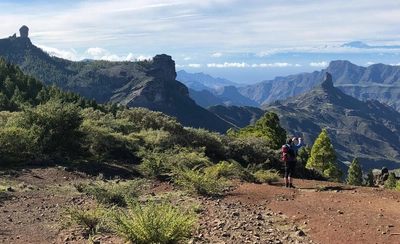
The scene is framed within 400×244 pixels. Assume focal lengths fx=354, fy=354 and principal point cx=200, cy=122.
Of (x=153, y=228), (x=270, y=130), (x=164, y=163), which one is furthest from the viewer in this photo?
(x=270, y=130)

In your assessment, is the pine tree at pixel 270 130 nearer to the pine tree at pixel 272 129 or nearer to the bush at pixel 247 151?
the pine tree at pixel 272 129

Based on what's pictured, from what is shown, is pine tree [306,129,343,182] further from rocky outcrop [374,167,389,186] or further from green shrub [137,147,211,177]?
green shrub [137,147,211,177]

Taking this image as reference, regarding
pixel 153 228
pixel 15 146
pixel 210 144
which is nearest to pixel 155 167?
pixel 15 146

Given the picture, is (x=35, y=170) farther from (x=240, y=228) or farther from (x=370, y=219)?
(x=370, y=219)

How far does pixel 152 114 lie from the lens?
2922cm

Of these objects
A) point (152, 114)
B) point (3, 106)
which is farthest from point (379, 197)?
point (3, 106)

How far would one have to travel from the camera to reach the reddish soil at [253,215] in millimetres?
7047

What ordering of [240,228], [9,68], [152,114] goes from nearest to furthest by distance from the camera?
[240,228]
[152,114]
[9,68]

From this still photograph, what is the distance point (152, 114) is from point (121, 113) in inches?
113

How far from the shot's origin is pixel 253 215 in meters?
8.60

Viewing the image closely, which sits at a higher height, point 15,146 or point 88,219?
point 15,146

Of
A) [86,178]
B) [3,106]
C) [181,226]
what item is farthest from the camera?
[3,106]

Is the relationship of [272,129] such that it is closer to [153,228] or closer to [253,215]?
[253,215]

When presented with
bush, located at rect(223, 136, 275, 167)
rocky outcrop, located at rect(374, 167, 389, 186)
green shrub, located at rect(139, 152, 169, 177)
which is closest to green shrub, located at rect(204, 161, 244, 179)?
green shrub, located at rect(139, 152, 169, 177)
